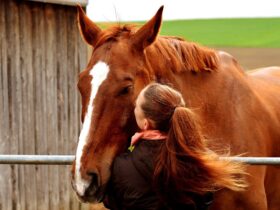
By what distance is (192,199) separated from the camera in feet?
10.4

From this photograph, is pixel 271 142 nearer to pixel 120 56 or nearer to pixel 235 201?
pixel 235 201

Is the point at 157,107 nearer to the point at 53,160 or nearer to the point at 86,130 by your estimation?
the point at 86,130

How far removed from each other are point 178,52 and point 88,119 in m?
1.12

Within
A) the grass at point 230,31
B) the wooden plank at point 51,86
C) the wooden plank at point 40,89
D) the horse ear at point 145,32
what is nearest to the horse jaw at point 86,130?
the horse ear at point 145,32

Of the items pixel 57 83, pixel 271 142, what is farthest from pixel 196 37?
pixel 271 142

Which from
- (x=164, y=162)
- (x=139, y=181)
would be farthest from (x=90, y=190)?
(x=164, y=162)

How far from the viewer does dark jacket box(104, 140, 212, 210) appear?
3.09m

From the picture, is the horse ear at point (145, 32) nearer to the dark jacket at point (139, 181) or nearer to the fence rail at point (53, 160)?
the fence rail at point (53, 160)

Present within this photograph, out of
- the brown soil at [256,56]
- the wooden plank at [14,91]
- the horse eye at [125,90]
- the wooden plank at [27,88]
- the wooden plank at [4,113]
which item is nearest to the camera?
the horse eye at [125,90]

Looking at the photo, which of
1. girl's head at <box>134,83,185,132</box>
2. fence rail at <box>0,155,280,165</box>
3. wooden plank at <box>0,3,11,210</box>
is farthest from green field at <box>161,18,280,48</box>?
girl's head at <box>134,83,185,132</box>

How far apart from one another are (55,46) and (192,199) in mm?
5823

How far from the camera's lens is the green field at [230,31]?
125ft

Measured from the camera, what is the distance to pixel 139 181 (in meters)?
3.09

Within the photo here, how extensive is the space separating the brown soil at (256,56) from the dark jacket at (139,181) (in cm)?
2508
